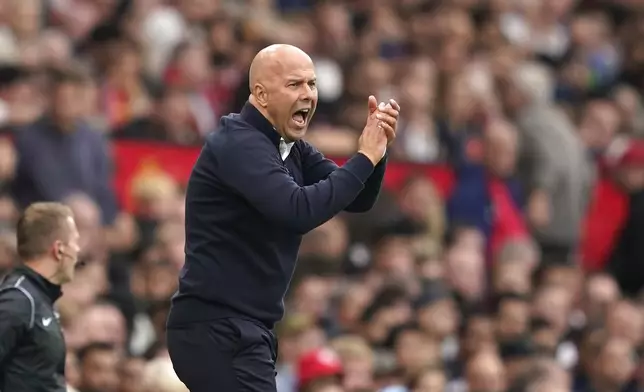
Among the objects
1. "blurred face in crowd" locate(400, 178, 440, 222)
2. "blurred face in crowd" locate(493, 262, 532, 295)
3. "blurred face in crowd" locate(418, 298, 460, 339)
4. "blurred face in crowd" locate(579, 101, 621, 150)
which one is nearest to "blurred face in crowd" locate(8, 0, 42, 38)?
"blurred face in crowd" locate(400, 178, 440, 222)

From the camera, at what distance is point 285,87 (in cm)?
585

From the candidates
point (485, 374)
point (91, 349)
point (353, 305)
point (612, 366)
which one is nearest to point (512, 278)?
point (612, 366)

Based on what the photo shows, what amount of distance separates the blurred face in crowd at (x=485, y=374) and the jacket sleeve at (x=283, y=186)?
15.6 ft

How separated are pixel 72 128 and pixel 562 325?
3.97m

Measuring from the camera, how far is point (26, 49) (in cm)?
1148

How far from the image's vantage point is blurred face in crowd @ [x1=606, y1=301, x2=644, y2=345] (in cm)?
1220

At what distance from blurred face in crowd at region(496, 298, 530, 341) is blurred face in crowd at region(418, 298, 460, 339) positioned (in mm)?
390

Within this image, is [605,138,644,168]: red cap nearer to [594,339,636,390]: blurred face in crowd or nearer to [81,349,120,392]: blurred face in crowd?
[594,339,636,390]: blurred face in crowd

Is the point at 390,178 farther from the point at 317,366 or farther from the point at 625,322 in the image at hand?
the point at 317,366

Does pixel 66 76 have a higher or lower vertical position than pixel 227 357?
higher

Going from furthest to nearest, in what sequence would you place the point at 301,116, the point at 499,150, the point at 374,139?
1. the point at 499,150
2. the point at 301,116
3. the point at 374,139

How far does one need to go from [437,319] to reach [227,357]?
5.22 meters

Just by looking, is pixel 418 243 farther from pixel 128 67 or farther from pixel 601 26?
pixel 601 26

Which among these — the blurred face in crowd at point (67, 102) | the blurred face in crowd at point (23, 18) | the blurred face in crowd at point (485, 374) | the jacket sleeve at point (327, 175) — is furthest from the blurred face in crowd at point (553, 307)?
the jacket sleeve at point (327, 175)
